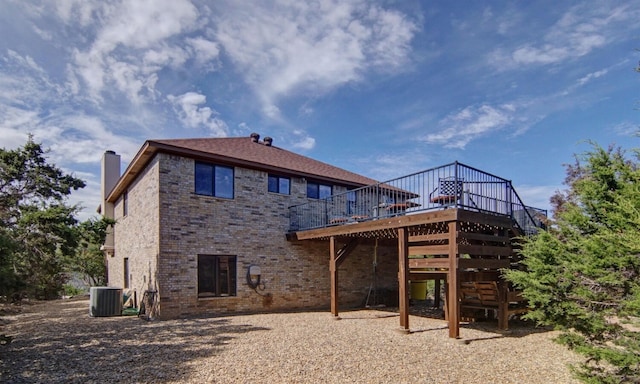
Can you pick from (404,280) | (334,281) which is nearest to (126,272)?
(334,281)

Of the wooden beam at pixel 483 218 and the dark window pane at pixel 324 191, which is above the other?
the dark window pane at pixel 324 191

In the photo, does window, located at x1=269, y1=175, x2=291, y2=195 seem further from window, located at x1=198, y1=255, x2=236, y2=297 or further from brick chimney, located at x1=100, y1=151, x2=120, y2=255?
brick chimney, located at x1=100, y1=151, x2=120, y2=255

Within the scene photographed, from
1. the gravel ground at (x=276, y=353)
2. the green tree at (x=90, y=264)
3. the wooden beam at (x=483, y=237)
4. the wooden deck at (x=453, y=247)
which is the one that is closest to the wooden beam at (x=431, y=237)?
the wooden deck at (x=453, y=247)

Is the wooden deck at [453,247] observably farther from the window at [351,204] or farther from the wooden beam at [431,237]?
the window at [351,204]

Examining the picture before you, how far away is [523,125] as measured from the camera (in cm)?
1559

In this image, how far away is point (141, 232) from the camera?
40.4 ft

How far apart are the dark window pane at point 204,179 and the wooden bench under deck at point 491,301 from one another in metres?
7.86

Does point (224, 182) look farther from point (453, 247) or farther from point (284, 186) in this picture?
point (453, 247)

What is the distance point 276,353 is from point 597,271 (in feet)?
15.7

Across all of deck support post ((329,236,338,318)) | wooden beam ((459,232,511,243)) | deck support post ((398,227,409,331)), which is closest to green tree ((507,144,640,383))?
wooden beam ((459,232,511,243))

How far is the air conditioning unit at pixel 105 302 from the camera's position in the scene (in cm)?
1130

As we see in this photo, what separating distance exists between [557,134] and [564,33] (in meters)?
6.64

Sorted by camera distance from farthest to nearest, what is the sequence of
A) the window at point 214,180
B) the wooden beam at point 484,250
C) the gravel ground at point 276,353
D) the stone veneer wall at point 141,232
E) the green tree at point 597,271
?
1. the window at point 214,180
2. the stone veneer wall at point 141,232
3. the wooden beam at point 484,250
4. the gravel ground at point 276,353
5. the green tree at point 597,271

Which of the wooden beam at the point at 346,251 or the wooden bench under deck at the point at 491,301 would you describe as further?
the wooden beam at the point at 346,251
